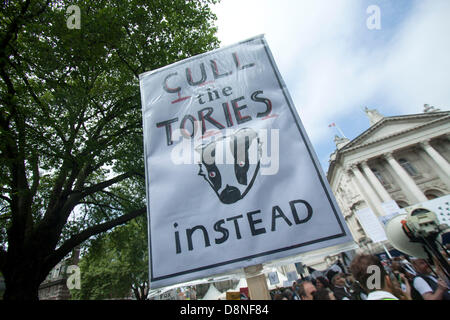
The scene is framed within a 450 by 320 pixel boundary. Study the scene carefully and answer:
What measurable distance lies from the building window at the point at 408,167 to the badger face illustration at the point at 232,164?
37.6 metres

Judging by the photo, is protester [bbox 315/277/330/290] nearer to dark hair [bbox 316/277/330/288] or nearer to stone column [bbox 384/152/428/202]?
dark hair [bbox 316/277/330/288]

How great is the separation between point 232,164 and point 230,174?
80 mm

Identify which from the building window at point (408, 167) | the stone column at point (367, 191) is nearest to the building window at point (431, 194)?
the building window at point (408, 167)

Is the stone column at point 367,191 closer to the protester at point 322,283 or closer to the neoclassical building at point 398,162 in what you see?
the neoclassical building at point 398,162

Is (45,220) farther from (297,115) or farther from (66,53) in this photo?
(297,115)

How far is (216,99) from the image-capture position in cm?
178

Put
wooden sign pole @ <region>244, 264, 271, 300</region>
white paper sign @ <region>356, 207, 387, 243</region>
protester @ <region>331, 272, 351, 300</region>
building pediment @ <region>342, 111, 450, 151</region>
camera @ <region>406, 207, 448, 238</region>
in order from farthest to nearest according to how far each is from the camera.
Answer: building pediment @ <region>342, 111, 450, 151</region> → white paper sign @ <region>356, 207, 387, 243</region> → protester @ <region>331, 272, 351, 300</region> → camera @ <region>406, 207, 448, 238</region> → wooden sign pole @ <region>244, 264, 271, 300</region>

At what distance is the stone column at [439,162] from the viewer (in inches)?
1002

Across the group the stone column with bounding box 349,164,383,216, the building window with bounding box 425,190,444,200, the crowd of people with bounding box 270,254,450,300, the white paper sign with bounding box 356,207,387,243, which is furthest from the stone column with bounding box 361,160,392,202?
the crowd of people with bounding box 270,254,450,300

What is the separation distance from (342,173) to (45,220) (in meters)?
36.4

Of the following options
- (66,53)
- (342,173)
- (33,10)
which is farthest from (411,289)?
(342,173)

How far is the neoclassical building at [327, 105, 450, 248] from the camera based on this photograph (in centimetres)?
2644

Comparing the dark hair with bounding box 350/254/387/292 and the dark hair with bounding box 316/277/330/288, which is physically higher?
the dark hair with bounding box 350/254/387/292

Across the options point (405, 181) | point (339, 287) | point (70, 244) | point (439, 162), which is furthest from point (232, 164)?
point (439, 162)
